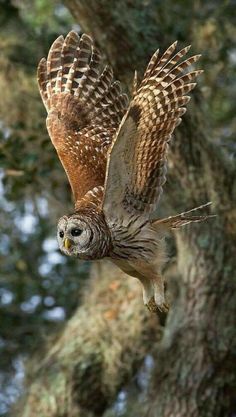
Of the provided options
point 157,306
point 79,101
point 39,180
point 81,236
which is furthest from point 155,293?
point 39,180

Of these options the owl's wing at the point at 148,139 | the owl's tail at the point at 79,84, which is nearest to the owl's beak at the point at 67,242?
the owl's wing at the point at 148,139

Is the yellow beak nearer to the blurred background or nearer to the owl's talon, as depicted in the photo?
the owl's talon

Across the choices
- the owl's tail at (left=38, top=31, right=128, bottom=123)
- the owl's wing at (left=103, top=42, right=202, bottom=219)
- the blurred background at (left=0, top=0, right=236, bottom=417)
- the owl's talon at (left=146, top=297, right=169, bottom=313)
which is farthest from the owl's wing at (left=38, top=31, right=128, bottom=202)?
the blurred background at (left=0, top=0, right=236, bottom=417)

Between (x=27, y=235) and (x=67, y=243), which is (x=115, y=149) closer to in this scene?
(x=67, y=243)

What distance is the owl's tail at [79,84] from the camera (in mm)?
4203

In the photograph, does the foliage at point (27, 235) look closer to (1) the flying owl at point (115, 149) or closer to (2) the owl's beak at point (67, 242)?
(1) the flying owl at point (115, 149)

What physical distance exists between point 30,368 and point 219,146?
264 centimetres

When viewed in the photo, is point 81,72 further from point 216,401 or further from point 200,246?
point 216,401

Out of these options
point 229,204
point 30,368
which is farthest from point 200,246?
point 30,368

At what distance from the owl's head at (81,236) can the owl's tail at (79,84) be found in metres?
0.82

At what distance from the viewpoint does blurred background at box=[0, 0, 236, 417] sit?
7.16 m

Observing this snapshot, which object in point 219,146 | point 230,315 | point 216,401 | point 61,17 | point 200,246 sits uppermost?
point 61,17

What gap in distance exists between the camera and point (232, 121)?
308 inches

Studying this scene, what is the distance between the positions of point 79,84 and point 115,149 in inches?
36.8
